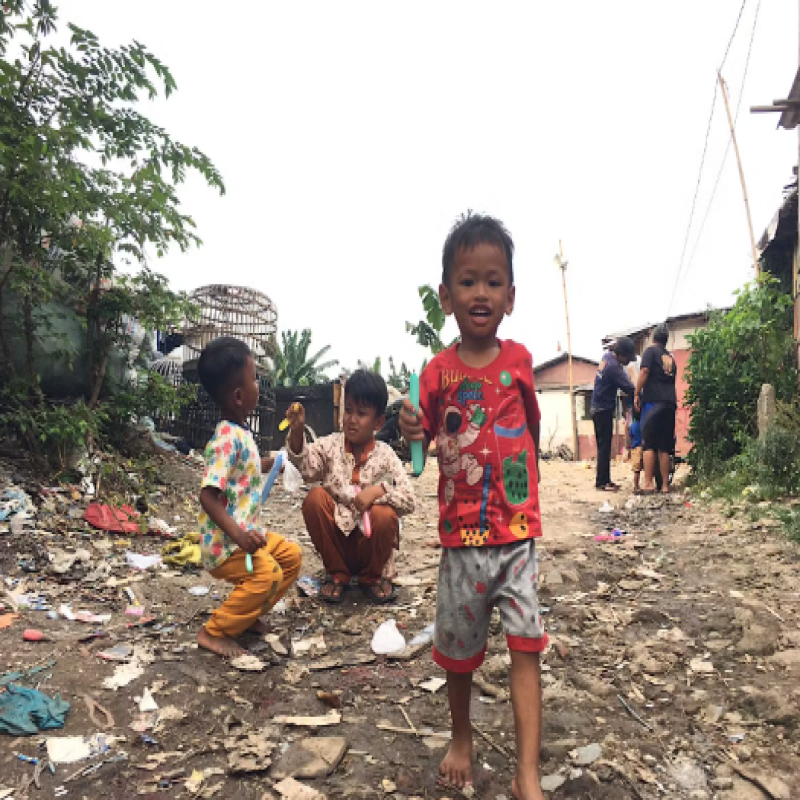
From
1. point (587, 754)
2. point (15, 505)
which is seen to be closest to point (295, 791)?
point (587, 754)

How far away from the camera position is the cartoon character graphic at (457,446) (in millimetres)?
1969

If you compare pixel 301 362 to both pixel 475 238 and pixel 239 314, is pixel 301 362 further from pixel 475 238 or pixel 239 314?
pixel 475 238

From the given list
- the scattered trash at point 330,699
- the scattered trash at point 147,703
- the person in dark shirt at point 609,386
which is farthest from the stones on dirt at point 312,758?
the person in dark shirt at point 609,386

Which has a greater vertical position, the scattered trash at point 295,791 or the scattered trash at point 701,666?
the scattered trash at point 701,666

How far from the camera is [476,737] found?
213 centimetres

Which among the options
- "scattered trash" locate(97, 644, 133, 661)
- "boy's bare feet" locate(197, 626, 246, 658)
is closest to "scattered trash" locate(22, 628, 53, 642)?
"scattered trash" locate(97, 644, 133, 661)

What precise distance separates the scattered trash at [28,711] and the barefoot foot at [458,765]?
4.34ft

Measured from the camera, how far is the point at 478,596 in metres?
1.90

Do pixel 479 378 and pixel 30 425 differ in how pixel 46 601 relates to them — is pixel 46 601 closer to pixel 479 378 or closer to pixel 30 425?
pixel 30 425

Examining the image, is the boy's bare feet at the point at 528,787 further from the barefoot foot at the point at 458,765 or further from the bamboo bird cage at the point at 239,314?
the bamboo bird cage at the point at 239,314

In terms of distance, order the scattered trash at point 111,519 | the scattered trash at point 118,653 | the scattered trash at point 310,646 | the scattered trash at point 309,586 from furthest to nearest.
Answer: the scattered trash at point 111,519, the scattered trash at point 309,586, the scattered trash at point 310,646, the scattered trash at point 118,653

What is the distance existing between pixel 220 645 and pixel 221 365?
4.17ft

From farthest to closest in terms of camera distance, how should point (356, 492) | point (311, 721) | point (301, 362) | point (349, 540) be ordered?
point (301, 362) < point (349, 540) < point (356, 492) < point (311, 721)

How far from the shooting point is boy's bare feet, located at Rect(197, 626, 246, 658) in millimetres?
2762
